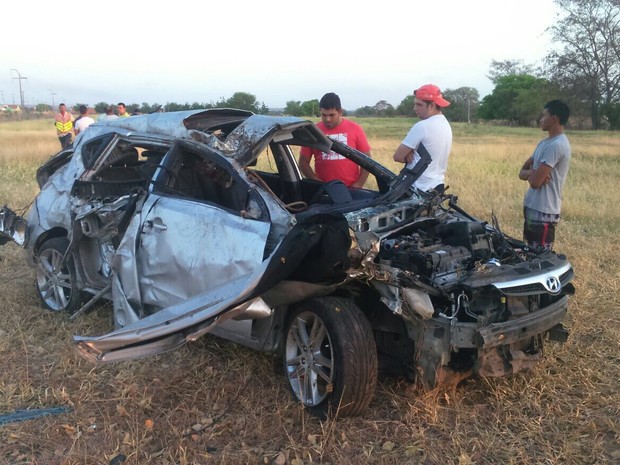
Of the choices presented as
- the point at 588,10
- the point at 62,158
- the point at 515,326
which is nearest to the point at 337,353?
the point at 515,326

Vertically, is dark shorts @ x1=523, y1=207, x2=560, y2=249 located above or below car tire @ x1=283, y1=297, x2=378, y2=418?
above

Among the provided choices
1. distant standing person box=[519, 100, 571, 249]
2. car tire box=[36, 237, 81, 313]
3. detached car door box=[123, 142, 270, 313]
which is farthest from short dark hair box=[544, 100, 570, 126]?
car tire box=[36, 237, 81, 313]

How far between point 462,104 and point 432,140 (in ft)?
258

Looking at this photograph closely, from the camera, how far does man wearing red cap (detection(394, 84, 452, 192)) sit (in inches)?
218

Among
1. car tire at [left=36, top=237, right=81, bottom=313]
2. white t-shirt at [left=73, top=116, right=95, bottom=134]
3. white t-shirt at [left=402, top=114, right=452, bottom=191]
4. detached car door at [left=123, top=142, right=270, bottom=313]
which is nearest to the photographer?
detached car door at [left=123, top=142, right=270, bottom=313]

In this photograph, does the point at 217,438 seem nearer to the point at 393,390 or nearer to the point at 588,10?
the point at 393,390

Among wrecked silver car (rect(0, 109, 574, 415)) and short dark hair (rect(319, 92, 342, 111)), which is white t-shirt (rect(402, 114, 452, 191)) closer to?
wrecked silver car (rect(0, 109, 574, 415))

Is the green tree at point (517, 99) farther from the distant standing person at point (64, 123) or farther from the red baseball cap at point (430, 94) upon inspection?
the red baseball cap at point (430, 94)

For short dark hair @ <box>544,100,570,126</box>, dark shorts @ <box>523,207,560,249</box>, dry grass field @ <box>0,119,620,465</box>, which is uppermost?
short dark hair @ <box>544,100,570,126</box>

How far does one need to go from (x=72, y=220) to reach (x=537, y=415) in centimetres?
387

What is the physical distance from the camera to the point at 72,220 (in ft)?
16.6

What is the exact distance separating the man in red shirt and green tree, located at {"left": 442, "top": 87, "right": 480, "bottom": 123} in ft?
220

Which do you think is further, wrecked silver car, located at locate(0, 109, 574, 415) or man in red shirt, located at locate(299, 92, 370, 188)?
man in red shirt, located at locate(299, 92, 370, 188)

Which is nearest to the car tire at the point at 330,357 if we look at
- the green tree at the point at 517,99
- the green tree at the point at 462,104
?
the green tree at the point at 517,99
